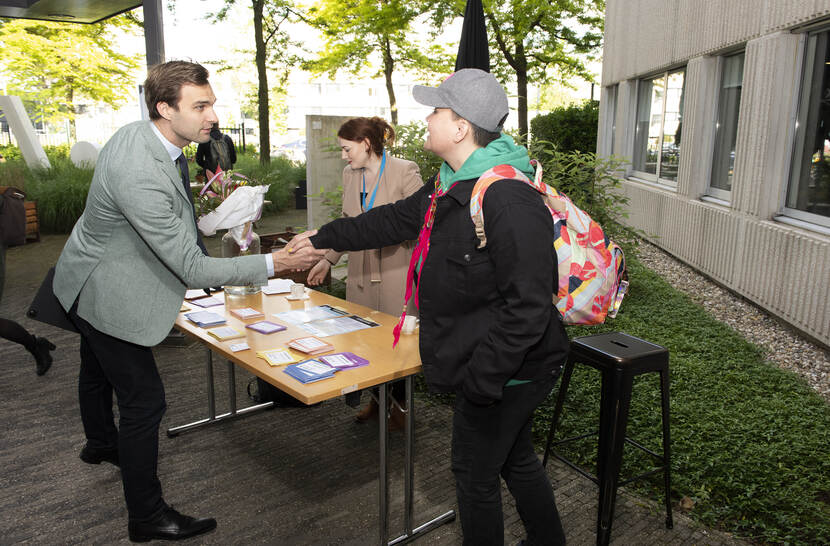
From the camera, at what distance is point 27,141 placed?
1384cm

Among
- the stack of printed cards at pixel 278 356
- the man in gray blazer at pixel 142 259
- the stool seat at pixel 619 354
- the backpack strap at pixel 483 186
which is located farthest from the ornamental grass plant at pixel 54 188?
the backpack strap at pixel 483 186

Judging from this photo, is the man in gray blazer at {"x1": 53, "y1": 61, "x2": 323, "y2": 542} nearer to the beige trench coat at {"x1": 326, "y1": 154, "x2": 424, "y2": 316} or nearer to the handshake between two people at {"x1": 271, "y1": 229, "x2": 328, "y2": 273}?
the handshake between two people at {"x1": 271, "y1": 229, "x2": 328, "y2": 273}

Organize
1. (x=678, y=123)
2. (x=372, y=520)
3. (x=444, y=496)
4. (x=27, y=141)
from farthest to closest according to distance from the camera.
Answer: (x=27, y=141), (x=678, y=123), (x=444, y=496), (x=372, y=520)

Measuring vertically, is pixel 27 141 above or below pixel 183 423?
above

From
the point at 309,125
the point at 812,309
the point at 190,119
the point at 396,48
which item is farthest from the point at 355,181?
the point at 396,48

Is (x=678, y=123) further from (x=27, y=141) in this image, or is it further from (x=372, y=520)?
(x=27, y=141)

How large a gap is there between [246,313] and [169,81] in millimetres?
1146

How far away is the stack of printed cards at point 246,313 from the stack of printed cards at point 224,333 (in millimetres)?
174

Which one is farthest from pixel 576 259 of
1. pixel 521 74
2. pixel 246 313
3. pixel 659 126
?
pixel 521 74

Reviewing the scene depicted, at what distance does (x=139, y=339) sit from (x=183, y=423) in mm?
1727

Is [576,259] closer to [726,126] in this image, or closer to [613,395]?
[613,395]

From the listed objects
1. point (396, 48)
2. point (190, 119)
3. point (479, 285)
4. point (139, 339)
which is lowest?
point (139, 339)

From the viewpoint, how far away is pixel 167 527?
8.38ft

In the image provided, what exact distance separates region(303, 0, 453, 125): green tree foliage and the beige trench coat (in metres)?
14.7
